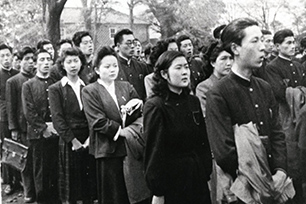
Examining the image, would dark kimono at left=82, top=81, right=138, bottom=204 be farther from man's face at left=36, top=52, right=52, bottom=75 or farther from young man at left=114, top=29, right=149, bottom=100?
man's face at left=36, top=52, right=52, bottom=75

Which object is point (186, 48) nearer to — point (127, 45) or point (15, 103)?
point (127, 45)

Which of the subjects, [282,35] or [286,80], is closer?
Answer: [286,80]

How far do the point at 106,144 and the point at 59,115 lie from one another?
2.99 feet

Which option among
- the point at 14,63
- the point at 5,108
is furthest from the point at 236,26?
the point at 14,63

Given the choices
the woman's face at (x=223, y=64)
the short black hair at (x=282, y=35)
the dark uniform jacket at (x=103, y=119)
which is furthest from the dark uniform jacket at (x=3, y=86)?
the short black hair at (x=282, y=35)

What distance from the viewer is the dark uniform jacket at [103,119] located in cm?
383

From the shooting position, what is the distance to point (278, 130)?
2533 millimetres

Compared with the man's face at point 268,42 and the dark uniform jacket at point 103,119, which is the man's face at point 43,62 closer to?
the dark uniform jacket at point 103,119

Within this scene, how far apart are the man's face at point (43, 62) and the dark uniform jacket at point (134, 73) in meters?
→ 0.94

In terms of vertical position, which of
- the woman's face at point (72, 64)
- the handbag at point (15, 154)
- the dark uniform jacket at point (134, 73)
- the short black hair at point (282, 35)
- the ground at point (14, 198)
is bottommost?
the ground at point (14, 198)

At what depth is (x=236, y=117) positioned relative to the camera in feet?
7.93

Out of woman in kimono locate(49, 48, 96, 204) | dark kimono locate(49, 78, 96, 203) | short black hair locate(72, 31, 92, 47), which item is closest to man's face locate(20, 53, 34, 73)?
short black hair locate(72, 31, 92, 47)

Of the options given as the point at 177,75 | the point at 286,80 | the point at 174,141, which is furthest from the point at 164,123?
the point at 286,80

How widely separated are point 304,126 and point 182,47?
9.01 ft
